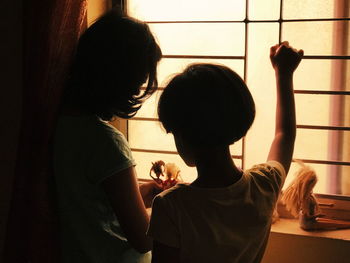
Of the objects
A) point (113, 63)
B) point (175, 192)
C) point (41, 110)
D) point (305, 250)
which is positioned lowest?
point (305, 250)

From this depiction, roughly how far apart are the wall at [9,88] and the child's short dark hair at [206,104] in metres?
0.77

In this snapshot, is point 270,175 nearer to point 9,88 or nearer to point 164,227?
point 164,227

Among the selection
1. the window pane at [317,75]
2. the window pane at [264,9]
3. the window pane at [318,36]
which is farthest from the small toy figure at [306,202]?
the window pane at [264,9]

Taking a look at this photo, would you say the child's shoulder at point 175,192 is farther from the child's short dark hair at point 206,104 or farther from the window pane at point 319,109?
the window pane at point 319,109

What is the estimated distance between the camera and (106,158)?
92 centimetres

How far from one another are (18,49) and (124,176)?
27.5 inches

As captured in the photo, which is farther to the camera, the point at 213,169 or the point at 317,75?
the point at 317,75

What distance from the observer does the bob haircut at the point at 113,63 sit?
3.04 feet

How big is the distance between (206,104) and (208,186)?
0.54 feet

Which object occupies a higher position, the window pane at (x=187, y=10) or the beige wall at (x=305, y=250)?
the window pane at (x=187, y=10)

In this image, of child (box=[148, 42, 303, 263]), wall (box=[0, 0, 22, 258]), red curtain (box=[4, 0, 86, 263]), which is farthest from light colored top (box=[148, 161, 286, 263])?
wall (box=[0, 0, 22, 258])

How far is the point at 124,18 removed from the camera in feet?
3.09

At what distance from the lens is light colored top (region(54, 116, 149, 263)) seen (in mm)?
925

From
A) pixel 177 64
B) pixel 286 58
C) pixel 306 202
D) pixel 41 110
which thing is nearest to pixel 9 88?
pixel 41 110
